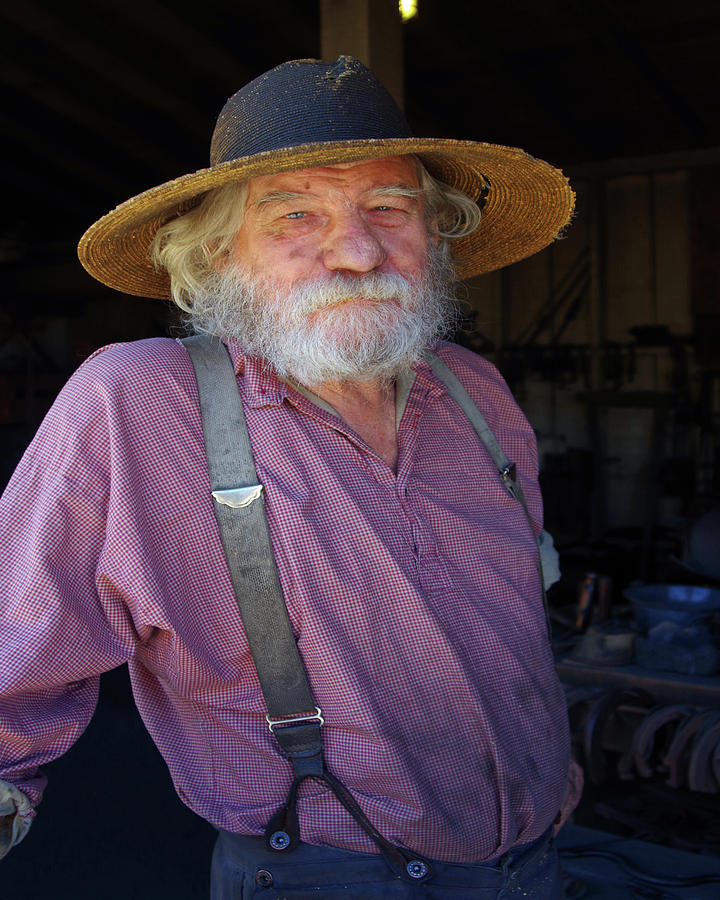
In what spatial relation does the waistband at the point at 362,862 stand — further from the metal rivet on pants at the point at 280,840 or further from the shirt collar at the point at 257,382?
the shirt collar at the point at 257,382

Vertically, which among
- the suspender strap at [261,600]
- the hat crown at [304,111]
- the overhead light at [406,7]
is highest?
the overhead light at [406,7]

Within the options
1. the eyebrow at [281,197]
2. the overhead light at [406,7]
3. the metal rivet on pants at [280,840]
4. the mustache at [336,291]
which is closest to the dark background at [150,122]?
the overhead light at [406,7]

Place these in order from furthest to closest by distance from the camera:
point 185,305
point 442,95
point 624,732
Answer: point 442,95
point 624,732
point 185,305

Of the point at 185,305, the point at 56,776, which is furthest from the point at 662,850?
the point at 185,305

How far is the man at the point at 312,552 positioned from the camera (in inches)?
49.9

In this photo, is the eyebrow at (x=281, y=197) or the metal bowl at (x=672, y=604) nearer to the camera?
the eyebrow at (x=281, y=197)

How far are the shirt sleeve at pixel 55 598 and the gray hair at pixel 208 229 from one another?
1.51 feet

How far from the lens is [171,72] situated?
5059 mm

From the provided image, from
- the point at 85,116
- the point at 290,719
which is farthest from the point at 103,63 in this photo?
the point at 290,719

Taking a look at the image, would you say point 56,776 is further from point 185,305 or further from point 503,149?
point 503,149

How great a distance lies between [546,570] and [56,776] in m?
2.46

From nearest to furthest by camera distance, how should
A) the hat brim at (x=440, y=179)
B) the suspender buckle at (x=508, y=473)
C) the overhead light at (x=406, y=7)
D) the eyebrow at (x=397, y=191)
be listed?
the hat brim at (x=440, y=179)
the eyebrow at (x=397, y=191)
the suspender buckle at (x=508, y=473)
the overhead light at (x=406, y=7)

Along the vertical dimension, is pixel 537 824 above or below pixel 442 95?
below

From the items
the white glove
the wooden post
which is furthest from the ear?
the wooden post
